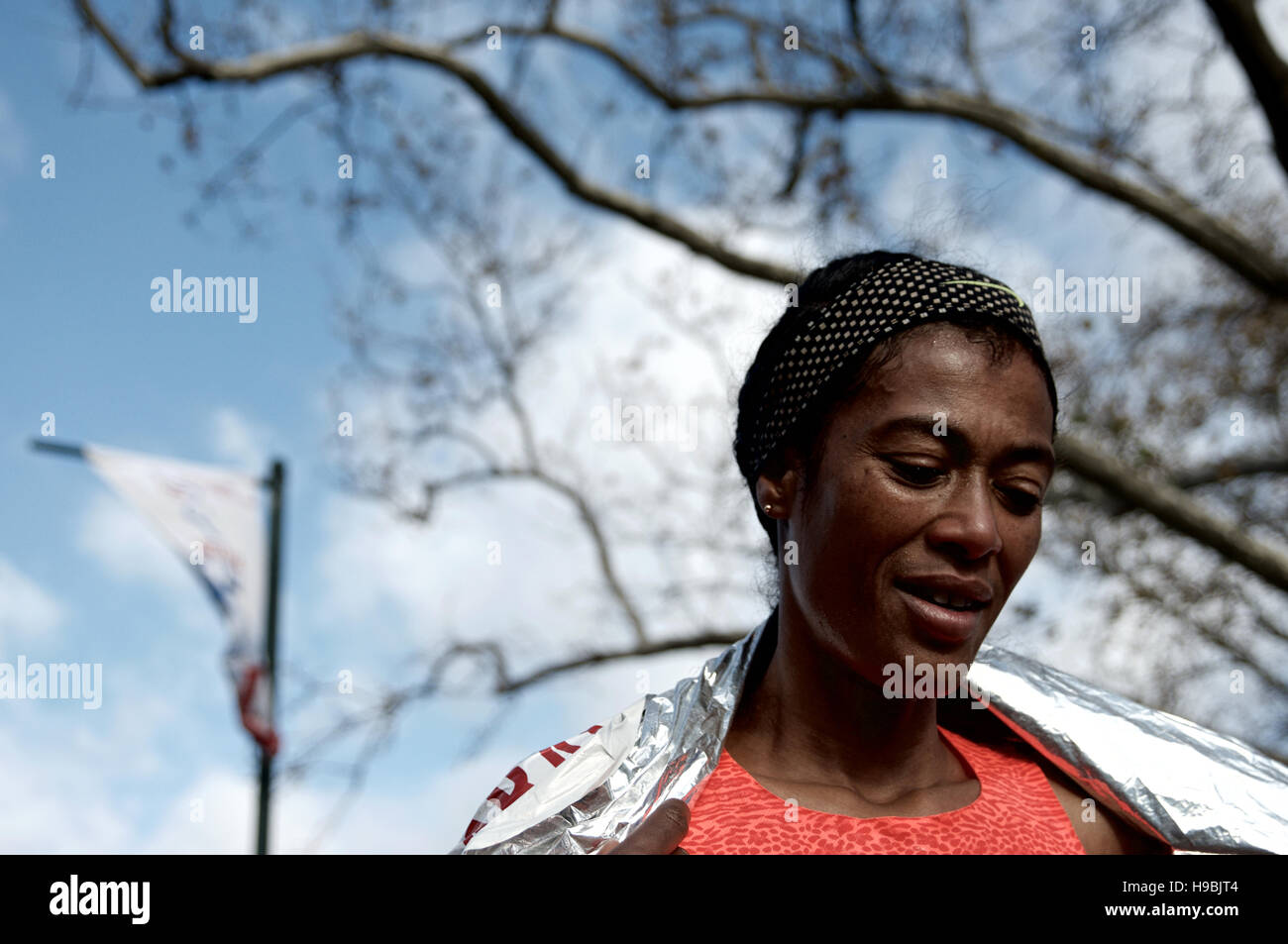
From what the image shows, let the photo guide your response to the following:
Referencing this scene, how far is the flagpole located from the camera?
7.42 metres

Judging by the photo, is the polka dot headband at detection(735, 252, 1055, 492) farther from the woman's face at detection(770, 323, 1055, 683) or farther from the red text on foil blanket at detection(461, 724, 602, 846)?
the red text on foil blanket at detection(461, 724, 602, 846)

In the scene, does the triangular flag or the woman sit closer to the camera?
the woman

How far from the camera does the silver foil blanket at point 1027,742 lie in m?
2.18

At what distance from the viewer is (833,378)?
2.27 meters

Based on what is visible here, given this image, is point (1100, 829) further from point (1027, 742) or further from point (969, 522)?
point (969, 522)

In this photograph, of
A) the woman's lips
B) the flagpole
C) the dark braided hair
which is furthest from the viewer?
the flagpole

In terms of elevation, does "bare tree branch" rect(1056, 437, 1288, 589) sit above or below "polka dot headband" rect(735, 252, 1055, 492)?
below
